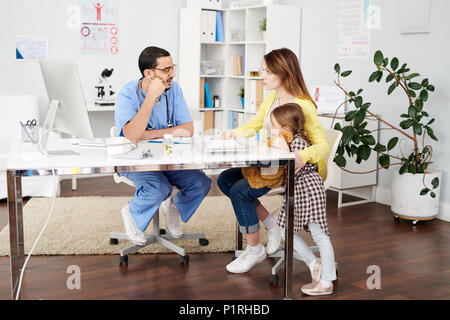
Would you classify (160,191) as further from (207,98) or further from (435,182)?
(207,98)

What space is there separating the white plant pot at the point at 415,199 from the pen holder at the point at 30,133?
8.40 feet

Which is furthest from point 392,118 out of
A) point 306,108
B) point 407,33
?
point 306,108

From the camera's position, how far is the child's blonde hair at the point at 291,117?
2727 millimetres

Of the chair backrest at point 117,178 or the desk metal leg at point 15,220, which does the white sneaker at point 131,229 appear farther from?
the desk metal leg at point 15,220

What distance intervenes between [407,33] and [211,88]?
2343 mm

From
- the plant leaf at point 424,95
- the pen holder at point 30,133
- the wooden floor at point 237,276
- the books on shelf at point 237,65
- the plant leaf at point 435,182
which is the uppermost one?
the books on shelf at point 237,65

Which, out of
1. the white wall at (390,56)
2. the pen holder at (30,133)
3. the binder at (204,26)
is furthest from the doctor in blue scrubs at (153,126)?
the binder at (204,26)

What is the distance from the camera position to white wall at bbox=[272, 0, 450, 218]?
4.05m

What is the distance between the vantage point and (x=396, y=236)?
3.71 metres

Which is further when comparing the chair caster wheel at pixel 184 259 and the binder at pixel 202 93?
the binder at pixel 202 93

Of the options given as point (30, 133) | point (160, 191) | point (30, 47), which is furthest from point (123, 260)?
point (30, 47)

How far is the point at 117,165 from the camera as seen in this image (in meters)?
2.29

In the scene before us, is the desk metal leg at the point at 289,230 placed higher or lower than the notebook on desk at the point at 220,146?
lower

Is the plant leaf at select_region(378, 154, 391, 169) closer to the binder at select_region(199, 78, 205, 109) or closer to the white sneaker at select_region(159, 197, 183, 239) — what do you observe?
the white sneaker at select_region(159, 197, 183, 239)
